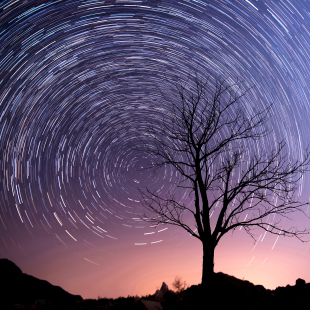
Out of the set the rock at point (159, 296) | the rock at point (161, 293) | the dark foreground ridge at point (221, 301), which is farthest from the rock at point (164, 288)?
the dark foreground ridge at point (221, 301)

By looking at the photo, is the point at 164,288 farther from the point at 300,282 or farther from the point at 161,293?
the point at 300,282

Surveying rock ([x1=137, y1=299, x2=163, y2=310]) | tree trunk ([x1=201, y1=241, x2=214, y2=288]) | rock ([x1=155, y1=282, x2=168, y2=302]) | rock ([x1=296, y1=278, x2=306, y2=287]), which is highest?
tree trunk ([x1=201, y1=241, x2=214, y2=288])

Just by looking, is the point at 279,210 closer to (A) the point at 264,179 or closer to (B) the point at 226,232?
(A) the point at 264,179

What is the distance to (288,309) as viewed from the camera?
198 inches

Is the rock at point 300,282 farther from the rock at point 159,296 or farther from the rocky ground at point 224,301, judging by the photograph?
the rock at point 159,296

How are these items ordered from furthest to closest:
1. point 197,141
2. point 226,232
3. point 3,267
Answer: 1. point 3,267
2. point 197,141
3. point 226,232

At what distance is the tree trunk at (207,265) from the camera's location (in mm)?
6027

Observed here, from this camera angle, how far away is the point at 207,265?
243 inches

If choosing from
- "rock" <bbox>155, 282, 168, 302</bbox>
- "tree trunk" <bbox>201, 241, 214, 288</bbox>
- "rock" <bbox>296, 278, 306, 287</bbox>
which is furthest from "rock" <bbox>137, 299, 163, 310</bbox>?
"rock" <bbox>296, 278, 306, 287</bbox>

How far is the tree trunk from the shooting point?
6.03 metres

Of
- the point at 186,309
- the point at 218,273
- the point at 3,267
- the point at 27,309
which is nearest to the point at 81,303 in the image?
the point at 27,309

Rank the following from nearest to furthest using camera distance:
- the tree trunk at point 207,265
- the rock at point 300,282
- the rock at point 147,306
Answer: the rock at point 147,306 < the tree trunk at point 207,265 < the rock at point 300,282

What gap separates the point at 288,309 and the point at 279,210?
2648 mm

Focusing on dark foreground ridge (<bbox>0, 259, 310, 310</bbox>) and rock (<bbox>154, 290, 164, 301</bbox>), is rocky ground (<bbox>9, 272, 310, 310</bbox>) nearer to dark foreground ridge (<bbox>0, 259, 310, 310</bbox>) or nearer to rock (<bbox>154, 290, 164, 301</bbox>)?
dark foreground ridge (<bbox>0, 259, 310, 310</bbox>)
